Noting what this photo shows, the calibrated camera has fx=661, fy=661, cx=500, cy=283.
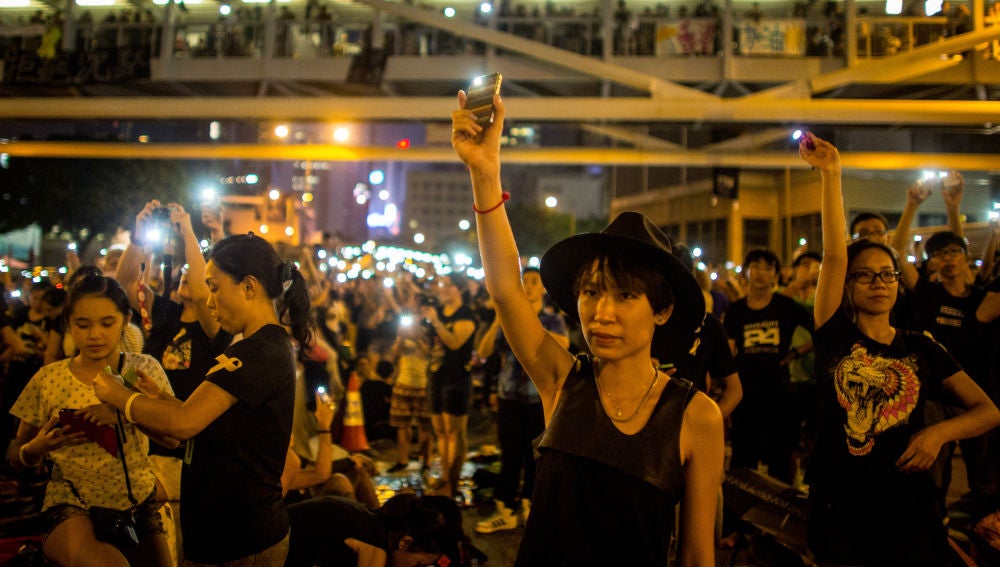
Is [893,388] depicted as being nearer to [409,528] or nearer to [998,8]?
[409,528]

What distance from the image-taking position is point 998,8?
12.1 meters

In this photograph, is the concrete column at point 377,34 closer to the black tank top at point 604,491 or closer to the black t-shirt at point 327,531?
the black t-shirt at point 327,531

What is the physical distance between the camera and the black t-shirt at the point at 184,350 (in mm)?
4012

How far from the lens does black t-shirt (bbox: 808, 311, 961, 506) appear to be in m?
2.81

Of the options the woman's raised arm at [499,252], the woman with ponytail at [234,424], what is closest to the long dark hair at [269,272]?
the woman with ponytail at [234,424]

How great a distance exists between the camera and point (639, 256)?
1.98 m

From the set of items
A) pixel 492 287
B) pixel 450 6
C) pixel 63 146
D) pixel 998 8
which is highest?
pixel 450 6

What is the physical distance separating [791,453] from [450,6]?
51.1ft

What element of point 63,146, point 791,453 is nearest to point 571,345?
point 791,453

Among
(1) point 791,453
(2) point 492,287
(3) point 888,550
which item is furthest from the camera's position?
A: (1) point 791,453

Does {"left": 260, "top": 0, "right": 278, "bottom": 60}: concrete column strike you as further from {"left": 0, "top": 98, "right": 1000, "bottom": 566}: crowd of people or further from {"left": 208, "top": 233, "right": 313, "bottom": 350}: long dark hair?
{"left": 208, "top": 233, "right": 313, "bottom": 350}: long dark hair

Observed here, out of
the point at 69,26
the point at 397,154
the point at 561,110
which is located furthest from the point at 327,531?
the point at 69,26

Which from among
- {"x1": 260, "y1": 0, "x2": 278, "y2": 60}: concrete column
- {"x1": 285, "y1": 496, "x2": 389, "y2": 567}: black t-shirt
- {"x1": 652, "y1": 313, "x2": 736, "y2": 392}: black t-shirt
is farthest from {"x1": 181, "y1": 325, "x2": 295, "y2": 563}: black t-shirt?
{"x1": 260, "y1": 0, "x2": 278, "y2": 60}: concrete column

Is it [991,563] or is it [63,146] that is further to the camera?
[63,146]
